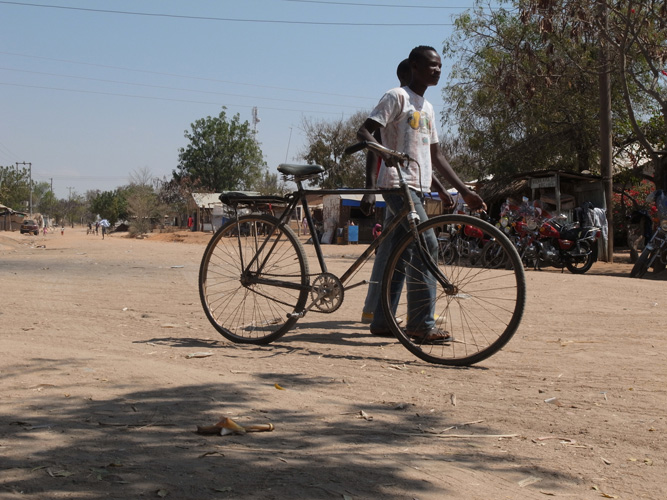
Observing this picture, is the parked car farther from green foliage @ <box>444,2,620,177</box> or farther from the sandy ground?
the sandy ground

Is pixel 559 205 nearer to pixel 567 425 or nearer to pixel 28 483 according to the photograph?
pixel 567 425

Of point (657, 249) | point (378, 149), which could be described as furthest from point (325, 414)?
point (657, 249)

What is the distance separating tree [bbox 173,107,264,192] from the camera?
291ft

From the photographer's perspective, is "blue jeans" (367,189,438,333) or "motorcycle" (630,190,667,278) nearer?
"blue jeans" (367,189,438,333)

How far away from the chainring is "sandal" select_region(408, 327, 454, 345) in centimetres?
54

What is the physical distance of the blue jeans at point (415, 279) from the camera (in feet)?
15.0

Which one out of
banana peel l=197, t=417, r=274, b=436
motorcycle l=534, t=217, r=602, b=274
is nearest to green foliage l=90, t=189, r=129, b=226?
motorcycle l=534, t=217, r=602, b=274

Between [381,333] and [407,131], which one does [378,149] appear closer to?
[407,131]

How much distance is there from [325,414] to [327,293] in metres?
1.59

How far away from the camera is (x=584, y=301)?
754cm

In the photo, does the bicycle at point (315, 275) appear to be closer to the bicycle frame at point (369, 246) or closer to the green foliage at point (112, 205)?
the bicycle frame at point (369, 246)

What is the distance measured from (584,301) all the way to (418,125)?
136 inches

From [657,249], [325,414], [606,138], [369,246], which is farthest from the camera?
[606,138]

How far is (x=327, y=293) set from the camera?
15.1ft
